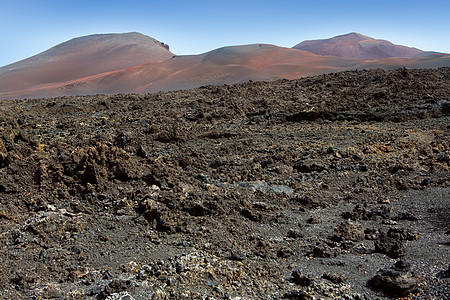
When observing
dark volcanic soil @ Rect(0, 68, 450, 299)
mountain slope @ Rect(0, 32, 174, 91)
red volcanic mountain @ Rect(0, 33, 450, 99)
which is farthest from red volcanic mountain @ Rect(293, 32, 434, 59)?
dark volcanic soil @ Rect(0, 68, 450, 299)

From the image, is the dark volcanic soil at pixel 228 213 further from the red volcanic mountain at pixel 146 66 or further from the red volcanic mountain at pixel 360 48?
the red volcanic mountain at pixel 360 48

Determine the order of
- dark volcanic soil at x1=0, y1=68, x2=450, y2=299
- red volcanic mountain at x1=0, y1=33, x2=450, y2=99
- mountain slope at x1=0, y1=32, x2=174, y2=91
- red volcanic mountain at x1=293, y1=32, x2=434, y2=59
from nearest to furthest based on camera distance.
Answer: dark volcanic soil at x1=0, y1=68, x2=450, y2=299 < red volcanic mountain at x1=0, y1=33, x2=450, y2=99 < mountain slope at x1=0, y1=32, x2=174, y2=91 < red volcanic mountain at x1=293, y1=32, x2=434, y2=59

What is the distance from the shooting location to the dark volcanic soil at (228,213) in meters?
→ 3.21

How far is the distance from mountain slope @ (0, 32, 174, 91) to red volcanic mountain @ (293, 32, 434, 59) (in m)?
16.7

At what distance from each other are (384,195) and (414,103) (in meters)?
6.07

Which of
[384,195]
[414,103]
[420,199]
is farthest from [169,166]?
[414,103]

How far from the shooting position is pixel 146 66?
2252cm

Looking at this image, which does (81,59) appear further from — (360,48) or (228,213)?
(228,213)

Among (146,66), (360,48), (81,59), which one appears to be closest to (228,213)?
(146,66)

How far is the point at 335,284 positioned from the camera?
3.28 meters

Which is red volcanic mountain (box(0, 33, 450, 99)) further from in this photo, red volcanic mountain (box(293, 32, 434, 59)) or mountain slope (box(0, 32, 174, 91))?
red volcanic mountain (box(293, 32, 434, 59))

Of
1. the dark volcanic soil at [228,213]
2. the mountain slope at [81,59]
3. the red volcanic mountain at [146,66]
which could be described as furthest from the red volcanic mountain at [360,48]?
the dark volcanic soil at [228,213]

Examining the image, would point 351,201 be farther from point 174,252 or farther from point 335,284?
point 174,252

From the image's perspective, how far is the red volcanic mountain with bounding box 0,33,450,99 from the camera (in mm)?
19203
